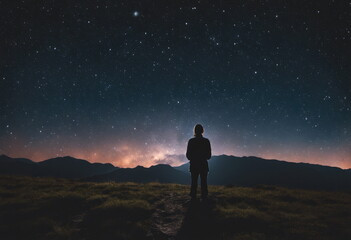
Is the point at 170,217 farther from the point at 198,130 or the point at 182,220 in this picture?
the point at 198,130

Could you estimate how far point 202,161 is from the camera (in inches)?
384

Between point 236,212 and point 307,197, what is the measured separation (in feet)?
18.4

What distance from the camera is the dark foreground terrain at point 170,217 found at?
22.2 feet

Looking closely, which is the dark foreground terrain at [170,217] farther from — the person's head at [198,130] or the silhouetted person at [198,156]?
the person's head at [198,130]

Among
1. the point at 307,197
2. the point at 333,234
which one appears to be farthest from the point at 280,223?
the point at 307,197

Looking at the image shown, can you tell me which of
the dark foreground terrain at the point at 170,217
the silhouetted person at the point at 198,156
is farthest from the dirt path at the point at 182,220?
the silhouetted person at the point at 198,156

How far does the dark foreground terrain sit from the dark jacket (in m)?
1.60

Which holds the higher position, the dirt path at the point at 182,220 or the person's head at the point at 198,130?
the person's head at the point at 198,130

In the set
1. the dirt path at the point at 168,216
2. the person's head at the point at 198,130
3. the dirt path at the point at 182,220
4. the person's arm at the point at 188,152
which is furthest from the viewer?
the person's head at the point at 198,130

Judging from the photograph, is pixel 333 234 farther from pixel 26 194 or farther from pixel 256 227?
pixel 26 194

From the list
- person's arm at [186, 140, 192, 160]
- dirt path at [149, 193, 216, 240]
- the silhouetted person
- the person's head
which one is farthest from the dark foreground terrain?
the person's head

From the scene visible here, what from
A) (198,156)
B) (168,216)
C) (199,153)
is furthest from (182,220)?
(199,153)

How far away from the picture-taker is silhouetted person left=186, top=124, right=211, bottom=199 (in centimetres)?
973

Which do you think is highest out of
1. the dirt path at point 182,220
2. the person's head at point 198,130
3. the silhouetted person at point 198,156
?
the person's head at point 198,130
